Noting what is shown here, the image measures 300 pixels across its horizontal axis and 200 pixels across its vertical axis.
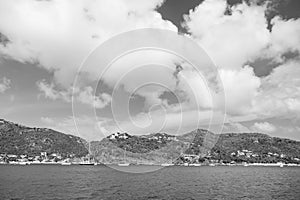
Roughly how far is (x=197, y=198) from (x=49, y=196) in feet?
122

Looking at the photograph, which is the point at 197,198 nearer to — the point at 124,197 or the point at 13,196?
the point at 124,197

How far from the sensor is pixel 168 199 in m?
71.2

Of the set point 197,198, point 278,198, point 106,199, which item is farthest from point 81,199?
point 278,198

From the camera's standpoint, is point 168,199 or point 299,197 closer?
point 168,199

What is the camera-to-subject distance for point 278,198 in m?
77.8

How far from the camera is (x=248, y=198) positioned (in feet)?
252

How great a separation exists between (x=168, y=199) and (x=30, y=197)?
33.5 meters

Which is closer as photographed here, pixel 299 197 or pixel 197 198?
pixel 197 198

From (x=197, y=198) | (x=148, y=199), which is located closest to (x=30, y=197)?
(x=148, y=199)

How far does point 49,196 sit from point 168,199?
2989cm

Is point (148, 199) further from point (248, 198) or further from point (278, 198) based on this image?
point (278, 198)

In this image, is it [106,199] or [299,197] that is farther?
[299,197]

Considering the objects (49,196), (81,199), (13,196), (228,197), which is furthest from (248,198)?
(13,196)

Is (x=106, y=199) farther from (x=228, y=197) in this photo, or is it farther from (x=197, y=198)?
(x=228, y=197)
